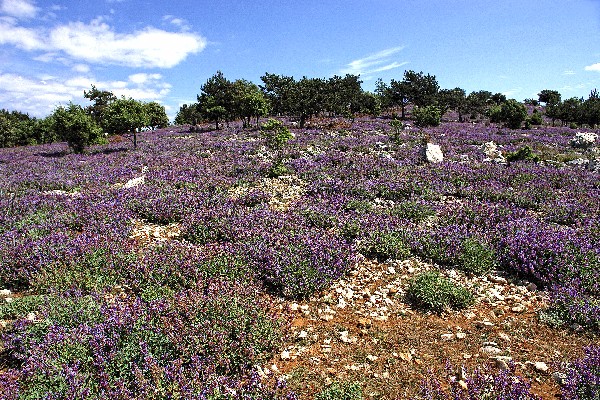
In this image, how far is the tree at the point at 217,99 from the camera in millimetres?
46281

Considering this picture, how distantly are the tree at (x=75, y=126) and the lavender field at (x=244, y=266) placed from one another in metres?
12.6

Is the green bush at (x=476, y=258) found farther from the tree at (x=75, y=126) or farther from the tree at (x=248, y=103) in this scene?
the tree at (x=248, y=103)

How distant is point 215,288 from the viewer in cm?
605

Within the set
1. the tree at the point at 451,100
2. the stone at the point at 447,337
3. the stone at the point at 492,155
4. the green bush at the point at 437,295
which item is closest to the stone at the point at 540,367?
the stone at the point at 447,337

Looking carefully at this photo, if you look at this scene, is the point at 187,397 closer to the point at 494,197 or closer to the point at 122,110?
the point at 494,197

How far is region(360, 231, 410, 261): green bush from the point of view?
802cm

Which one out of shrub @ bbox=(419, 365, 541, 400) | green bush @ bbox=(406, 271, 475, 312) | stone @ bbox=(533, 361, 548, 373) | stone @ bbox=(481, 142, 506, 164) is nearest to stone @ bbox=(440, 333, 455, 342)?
green bush @ bbox=(406, 271, 475, 312)

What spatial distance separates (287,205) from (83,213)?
598cm

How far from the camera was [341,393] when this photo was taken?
4.22 m

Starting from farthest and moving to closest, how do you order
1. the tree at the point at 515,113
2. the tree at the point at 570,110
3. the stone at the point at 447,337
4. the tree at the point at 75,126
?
the tree at the point at 570,110 < the tree at the point at 515,113 < the tree at the point at 75,126 < the stone at the point at 447,337

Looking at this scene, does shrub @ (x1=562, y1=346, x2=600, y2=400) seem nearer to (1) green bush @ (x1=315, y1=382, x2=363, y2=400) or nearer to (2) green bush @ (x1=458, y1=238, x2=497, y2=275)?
(1) green bush @ (x1=315, y1=382, x2=363, y2=400)

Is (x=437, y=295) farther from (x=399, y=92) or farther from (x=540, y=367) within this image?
(x=399, y=92)

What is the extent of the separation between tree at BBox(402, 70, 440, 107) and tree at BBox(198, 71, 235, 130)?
31.7m

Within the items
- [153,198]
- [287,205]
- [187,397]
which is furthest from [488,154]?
[187,397]
